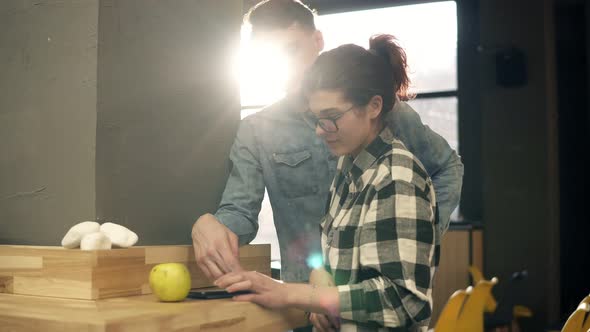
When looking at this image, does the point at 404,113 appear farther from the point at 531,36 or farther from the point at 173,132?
the point at 531,36

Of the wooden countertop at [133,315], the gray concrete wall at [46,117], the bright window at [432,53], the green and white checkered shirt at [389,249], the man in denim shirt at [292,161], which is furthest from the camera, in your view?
the bright window at [432,53]

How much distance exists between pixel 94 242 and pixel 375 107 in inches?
27.7

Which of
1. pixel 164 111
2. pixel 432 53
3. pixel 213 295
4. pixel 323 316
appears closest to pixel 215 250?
pixel 213 295

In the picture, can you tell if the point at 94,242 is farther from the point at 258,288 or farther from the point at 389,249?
the point at 389,249

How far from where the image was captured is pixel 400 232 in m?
1.50

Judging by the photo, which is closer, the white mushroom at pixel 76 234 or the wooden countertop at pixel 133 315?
the wooden countertop at pixel 133 315

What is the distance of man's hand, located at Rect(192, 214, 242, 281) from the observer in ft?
6.03

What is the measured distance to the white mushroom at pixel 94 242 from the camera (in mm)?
1605

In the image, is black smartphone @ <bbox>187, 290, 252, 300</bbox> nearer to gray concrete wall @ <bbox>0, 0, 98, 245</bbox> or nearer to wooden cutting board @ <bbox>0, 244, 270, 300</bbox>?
wooden cutting board @ <bbox>0, 244, 270, 300</bbox>

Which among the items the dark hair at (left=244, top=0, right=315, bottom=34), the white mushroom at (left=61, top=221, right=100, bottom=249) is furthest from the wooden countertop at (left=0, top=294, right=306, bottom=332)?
the dark hair at (left=244, top=0, right=315, bottom=34)

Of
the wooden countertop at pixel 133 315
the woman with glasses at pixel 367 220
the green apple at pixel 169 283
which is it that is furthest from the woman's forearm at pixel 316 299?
the green apple at pixel 169 283

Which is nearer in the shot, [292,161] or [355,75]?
[355,75]

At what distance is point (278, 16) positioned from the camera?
2.28 m

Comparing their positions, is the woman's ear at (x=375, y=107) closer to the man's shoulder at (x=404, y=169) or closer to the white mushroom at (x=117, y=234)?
the man's shoulder at (x=404, y=169)
